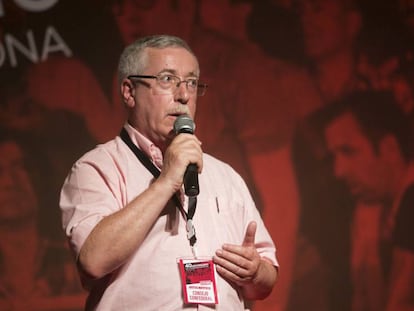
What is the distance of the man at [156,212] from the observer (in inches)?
64.0

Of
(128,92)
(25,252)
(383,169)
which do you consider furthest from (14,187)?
(383,169)

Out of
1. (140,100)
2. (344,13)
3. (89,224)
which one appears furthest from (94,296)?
(344,13)

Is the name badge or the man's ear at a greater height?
the man's ear

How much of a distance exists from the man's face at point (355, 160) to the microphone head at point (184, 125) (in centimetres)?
153

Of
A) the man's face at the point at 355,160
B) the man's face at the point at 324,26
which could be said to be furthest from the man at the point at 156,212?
the man's face at the point at 324,26

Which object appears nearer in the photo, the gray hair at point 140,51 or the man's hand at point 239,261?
the man's hand at point 239,261

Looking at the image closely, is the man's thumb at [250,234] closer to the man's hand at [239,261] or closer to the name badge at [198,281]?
the man's hand at [239,261]

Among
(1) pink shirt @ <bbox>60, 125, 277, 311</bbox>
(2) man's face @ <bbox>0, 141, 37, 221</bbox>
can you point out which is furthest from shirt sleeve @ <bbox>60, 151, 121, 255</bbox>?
(2) man's face @ <bbox>0, 141, 37, 221</bbox>

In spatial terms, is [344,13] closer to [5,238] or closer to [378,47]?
[378,47]

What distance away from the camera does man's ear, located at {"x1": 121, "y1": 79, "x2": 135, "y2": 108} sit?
1.98 meters

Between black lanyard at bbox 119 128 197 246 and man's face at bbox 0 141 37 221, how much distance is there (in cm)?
97

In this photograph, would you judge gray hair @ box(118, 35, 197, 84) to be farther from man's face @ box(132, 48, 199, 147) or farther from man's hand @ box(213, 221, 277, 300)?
man's hand @ box(213, 221, 277, 300)

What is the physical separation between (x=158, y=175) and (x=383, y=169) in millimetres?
1713

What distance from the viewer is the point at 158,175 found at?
1.84 metres
